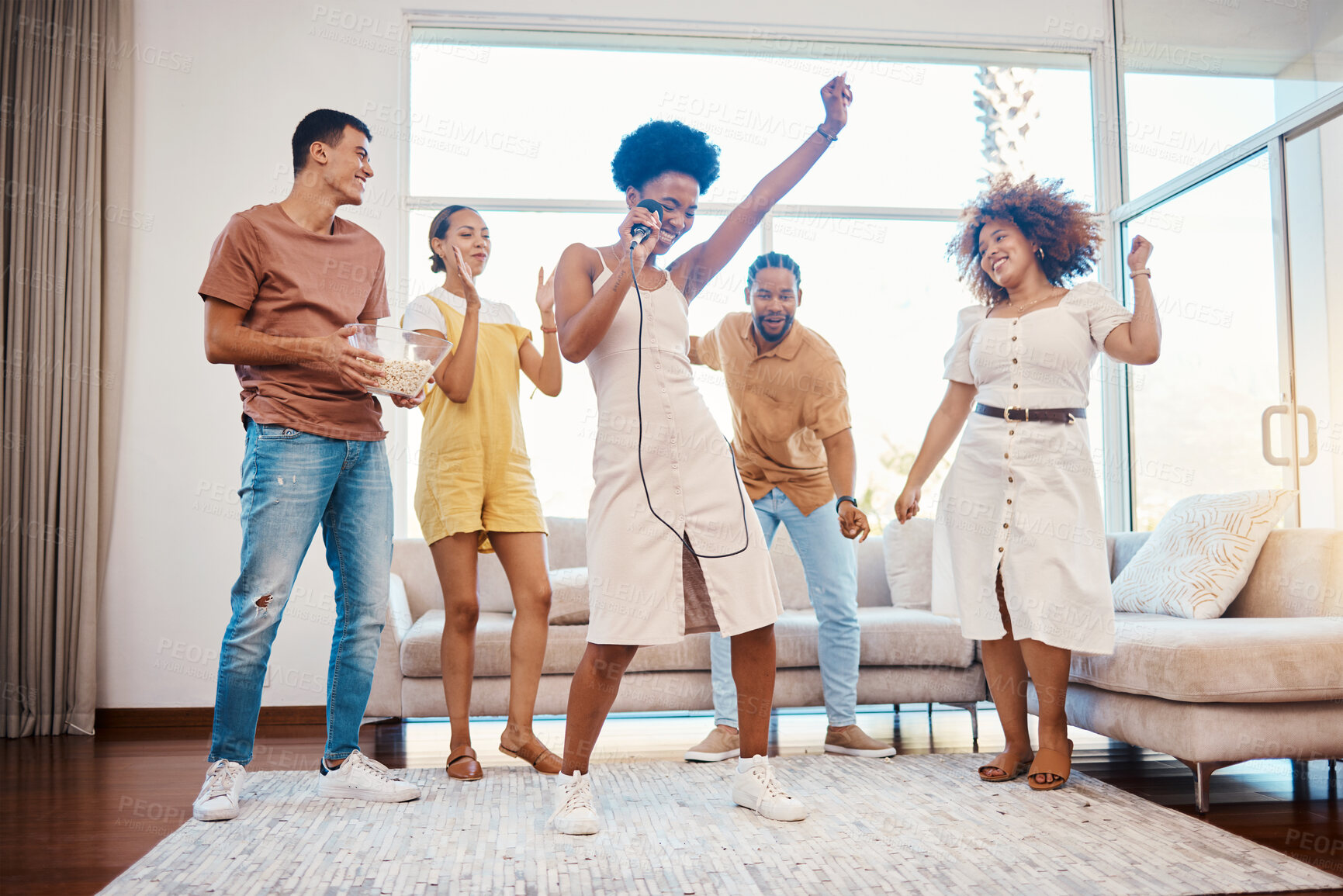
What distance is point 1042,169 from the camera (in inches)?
192

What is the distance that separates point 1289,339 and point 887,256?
5.55 feet

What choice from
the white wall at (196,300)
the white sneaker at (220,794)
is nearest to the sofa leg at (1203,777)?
the white sneaker at (220,794)

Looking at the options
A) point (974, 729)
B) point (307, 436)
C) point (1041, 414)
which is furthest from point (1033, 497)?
point (307, 436)

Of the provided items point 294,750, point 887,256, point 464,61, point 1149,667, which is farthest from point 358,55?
point 1149,667

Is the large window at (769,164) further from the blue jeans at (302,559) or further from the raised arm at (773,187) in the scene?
the raised arm at (773,187)

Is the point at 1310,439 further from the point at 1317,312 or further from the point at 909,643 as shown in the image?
the point at 909,643

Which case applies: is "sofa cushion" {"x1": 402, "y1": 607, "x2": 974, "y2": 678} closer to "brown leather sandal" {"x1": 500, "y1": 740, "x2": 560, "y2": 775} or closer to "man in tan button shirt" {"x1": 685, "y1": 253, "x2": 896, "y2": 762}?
"man in tan button shirt" {"x1": 685, "y1": 253, "x2": 896, "y2": 762}

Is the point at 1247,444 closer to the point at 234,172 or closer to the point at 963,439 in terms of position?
the point at 963,439

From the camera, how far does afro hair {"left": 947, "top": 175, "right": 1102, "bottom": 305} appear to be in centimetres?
262

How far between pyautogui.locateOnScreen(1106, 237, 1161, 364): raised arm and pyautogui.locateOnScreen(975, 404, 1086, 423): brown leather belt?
0.17m

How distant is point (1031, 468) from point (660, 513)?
1.04m

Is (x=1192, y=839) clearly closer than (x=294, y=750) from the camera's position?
Yes

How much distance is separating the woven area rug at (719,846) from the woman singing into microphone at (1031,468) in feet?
1.01

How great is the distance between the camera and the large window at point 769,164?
4.49 metres
